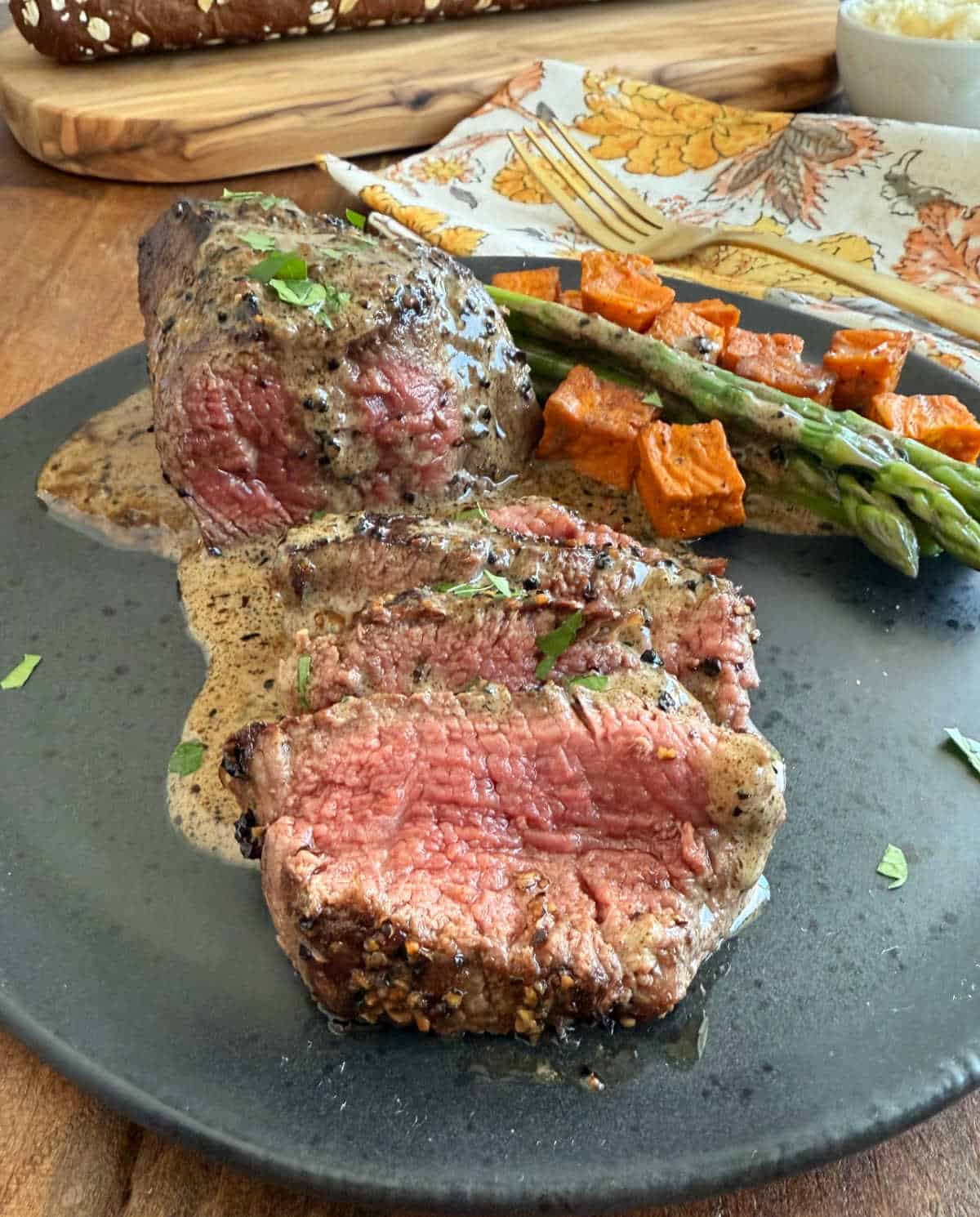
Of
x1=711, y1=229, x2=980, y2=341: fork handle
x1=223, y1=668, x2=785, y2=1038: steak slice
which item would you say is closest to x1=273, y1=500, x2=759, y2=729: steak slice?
x1=223, y1=668, x2=785, y2=1038: steak slice

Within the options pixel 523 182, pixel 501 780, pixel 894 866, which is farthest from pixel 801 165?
pixel 501 780

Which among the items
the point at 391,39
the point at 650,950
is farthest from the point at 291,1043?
the point at 391,39

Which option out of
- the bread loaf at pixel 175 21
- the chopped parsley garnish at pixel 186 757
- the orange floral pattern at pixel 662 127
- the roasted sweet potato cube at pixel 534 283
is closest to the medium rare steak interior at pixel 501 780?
the chopped parsley garnish at pixel 186 757

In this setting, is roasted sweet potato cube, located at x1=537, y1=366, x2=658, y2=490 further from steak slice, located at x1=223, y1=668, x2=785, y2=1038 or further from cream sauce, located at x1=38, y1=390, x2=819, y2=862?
steak slice, located at x1=223, y1=668, x2=785, y2=1038

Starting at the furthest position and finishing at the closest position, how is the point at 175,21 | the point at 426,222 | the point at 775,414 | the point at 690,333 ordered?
1. the point at 175,21
2. the point at 426,222
3. the point at 690,333
4. the point at 775,414

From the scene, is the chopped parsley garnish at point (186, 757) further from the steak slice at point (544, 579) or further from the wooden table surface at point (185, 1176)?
the wooden table surface at point (185, 1176)

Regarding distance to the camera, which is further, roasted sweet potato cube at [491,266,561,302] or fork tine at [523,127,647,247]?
fork tine at [523,127,647,247]

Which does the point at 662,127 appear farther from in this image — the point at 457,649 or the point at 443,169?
the point at 457,649
